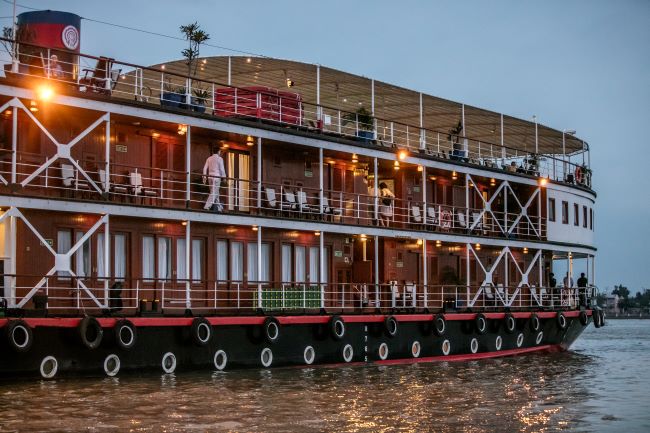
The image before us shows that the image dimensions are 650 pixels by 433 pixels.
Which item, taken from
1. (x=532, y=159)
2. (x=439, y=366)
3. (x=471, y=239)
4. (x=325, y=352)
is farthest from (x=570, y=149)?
(x=325, y=352)

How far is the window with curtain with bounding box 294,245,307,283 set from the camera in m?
26.7

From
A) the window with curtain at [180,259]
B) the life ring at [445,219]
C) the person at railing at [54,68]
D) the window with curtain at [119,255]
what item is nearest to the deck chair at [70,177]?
the window with curtain at [119,255]

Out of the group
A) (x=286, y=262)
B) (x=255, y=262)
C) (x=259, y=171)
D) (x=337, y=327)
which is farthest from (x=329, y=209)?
(x=337, y=327)

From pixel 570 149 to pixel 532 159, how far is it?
12.6ft

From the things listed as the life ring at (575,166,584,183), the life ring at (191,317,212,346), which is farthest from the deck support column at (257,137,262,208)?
the life ring at (575,166,584,183)

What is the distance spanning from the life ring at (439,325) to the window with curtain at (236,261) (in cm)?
570

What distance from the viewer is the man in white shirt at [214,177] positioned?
23.9m

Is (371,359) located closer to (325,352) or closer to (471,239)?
(325,352)

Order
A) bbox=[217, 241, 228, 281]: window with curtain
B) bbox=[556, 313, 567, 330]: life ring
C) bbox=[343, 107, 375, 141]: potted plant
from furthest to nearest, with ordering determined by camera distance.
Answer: bbox=[556, 313, 567, 330]: life ring, bbox=[343, 107, 375, 141]: potted plant, bbox=[217, 241, 228, 281]: window with curtain

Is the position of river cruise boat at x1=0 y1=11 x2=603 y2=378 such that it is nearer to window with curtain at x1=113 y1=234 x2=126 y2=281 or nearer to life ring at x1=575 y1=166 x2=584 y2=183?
window with curtain at x1=113 y1=234 x2=126 y2=281

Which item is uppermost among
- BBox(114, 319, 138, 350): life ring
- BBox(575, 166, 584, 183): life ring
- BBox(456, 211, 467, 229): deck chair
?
BBox(575, 166, 584, 183): life ring

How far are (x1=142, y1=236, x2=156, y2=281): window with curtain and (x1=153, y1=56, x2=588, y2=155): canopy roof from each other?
6.98 m

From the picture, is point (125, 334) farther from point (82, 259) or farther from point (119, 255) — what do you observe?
point (119, 255)

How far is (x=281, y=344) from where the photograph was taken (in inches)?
917
